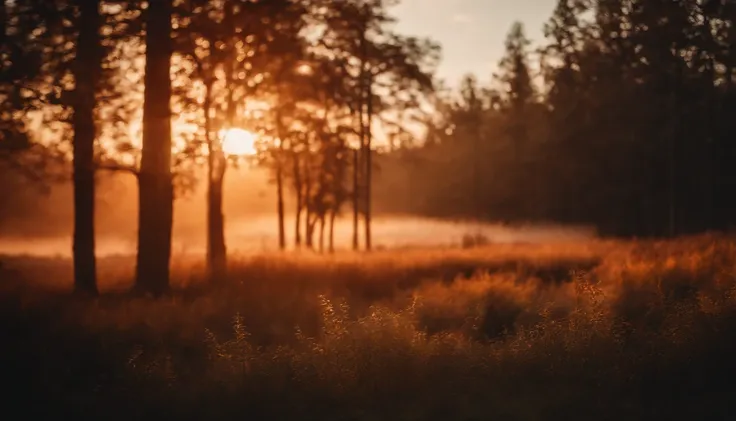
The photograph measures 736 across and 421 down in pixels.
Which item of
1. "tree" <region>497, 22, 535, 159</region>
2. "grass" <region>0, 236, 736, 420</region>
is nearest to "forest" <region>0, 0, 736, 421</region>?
"grass" <region>0, 236, 736, 420</region>

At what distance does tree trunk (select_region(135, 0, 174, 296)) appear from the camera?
1245 centimetres

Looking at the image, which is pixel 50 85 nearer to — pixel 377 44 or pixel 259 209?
pixel 377 44

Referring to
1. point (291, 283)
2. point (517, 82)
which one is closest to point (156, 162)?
point (291, 283)

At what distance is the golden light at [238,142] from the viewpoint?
20766 mm

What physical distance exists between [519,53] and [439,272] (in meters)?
60.1

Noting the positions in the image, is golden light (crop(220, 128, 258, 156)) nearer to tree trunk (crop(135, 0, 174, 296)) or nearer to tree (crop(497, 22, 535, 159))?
tree trunk (crop(135, 0, 174, 296))

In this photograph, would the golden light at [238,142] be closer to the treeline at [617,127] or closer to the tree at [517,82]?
the treeline at [617,127]

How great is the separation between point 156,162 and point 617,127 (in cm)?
4090

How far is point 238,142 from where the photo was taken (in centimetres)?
2152

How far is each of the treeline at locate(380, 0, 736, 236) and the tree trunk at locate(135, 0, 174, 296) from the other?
1800 centimetres

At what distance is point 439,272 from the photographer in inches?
760

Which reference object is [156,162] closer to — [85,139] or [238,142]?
[85,139]

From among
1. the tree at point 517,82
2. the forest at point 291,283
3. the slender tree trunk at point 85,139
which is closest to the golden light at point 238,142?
the forest at point 291,283

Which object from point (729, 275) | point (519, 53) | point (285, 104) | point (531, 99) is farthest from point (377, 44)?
point (531, 99)
